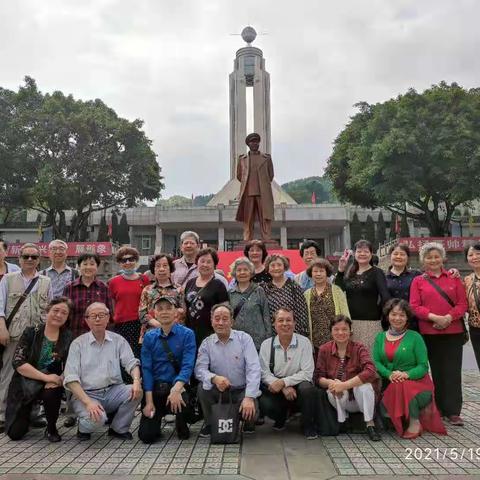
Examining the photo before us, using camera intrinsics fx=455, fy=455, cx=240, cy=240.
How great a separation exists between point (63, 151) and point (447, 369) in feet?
69.7

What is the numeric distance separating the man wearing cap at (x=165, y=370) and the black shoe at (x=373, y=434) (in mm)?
1360

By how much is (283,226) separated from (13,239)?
20053mm

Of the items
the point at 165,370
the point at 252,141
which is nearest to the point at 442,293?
the point at 165,370

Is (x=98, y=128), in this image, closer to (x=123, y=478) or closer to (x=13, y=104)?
(x=13, y=104)

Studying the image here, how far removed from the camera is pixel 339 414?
345 cm

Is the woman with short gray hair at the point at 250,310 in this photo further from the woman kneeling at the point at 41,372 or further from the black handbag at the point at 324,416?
the woman kneeling at the point at 41,372

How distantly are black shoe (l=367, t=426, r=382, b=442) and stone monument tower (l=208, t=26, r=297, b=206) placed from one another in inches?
1146

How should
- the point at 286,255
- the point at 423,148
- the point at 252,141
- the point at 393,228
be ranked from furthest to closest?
the point at 393,228
the point at 423,148
the point at 286,255
the point at 252,141

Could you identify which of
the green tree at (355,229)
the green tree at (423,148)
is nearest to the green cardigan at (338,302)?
the green tree at (423,148)

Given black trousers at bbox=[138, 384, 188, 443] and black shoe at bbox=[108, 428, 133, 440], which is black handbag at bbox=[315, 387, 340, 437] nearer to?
black trousers at bbox=[138, 384, 188, 443]

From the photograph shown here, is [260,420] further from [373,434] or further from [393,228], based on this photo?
[393,228]

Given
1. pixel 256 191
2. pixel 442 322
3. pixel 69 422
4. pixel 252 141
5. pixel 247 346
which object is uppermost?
pixel 252 141

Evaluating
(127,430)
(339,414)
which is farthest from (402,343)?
(127,430)

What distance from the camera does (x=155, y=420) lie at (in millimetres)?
3371
